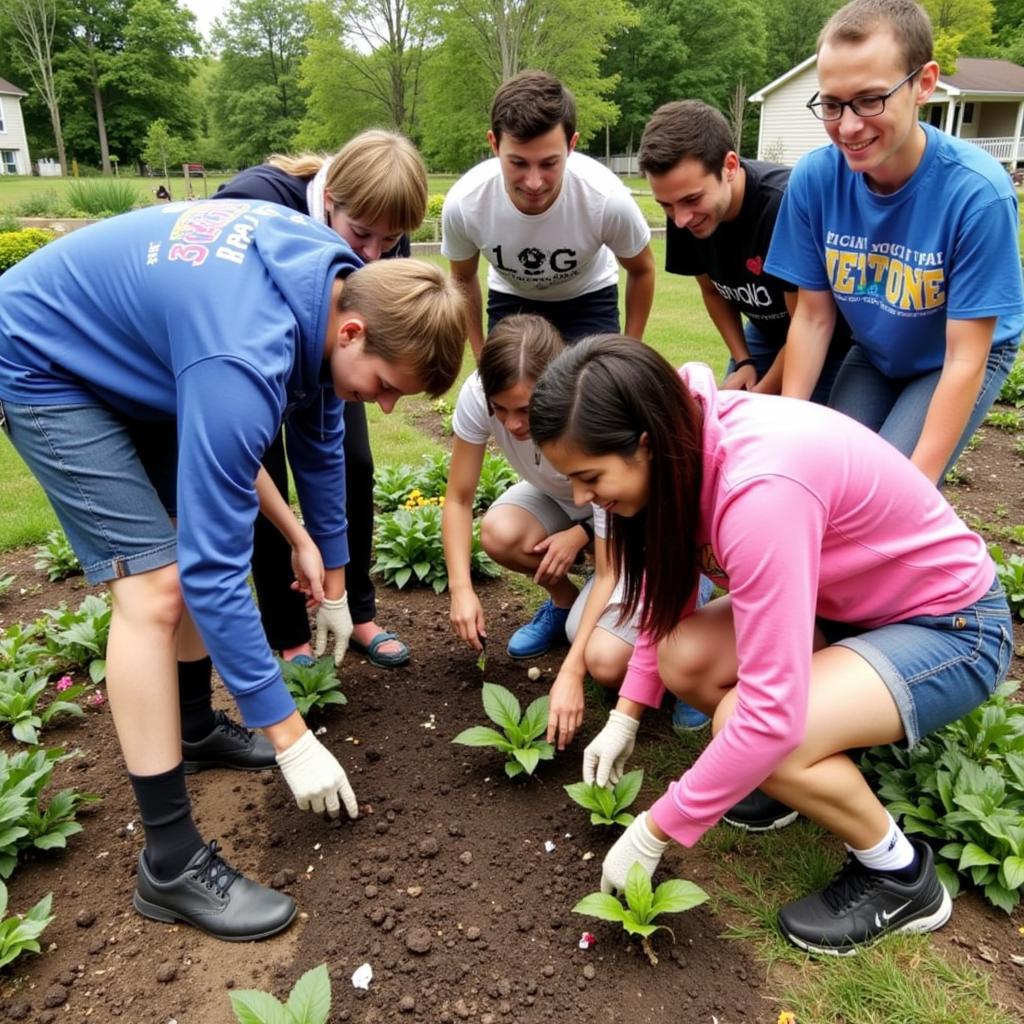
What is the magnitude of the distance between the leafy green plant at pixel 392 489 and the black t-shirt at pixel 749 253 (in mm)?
1798

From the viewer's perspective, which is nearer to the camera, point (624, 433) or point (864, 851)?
point (624, 433)

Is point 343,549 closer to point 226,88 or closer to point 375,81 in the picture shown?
point 375,81

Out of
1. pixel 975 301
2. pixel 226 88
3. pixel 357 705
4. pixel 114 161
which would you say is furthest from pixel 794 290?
pixel 226 88

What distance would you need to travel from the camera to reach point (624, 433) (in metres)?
1.74

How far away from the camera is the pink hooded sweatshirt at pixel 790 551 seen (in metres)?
1.69

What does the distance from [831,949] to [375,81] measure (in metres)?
34.3

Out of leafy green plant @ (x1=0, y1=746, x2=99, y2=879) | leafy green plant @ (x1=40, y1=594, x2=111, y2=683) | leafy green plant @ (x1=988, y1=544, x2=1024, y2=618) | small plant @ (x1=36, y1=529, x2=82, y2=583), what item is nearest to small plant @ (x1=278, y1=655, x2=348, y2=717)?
leafy green plant @ (x1=0, y1=746, x2=99, y2=879)

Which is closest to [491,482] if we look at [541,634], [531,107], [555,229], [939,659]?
[541,634]

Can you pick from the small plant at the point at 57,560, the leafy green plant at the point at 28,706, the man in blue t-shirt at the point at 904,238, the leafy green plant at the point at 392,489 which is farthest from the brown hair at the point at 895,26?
the small plant at the point at 57,560

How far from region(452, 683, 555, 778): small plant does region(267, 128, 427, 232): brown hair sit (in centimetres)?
149

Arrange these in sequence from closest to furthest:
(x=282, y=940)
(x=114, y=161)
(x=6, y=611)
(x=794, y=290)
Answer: (x=282, y=940), (x=794, y=290), (x=6, y=611), (x=114, y=161)

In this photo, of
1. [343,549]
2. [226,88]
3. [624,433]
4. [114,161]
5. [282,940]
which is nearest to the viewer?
[624,433]

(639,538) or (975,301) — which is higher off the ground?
(975,301)

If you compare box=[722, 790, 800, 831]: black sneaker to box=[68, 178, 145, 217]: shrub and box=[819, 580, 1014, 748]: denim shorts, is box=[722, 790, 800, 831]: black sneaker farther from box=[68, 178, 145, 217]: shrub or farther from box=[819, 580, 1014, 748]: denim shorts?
box=[68, 178, 145, 217]: shrub
